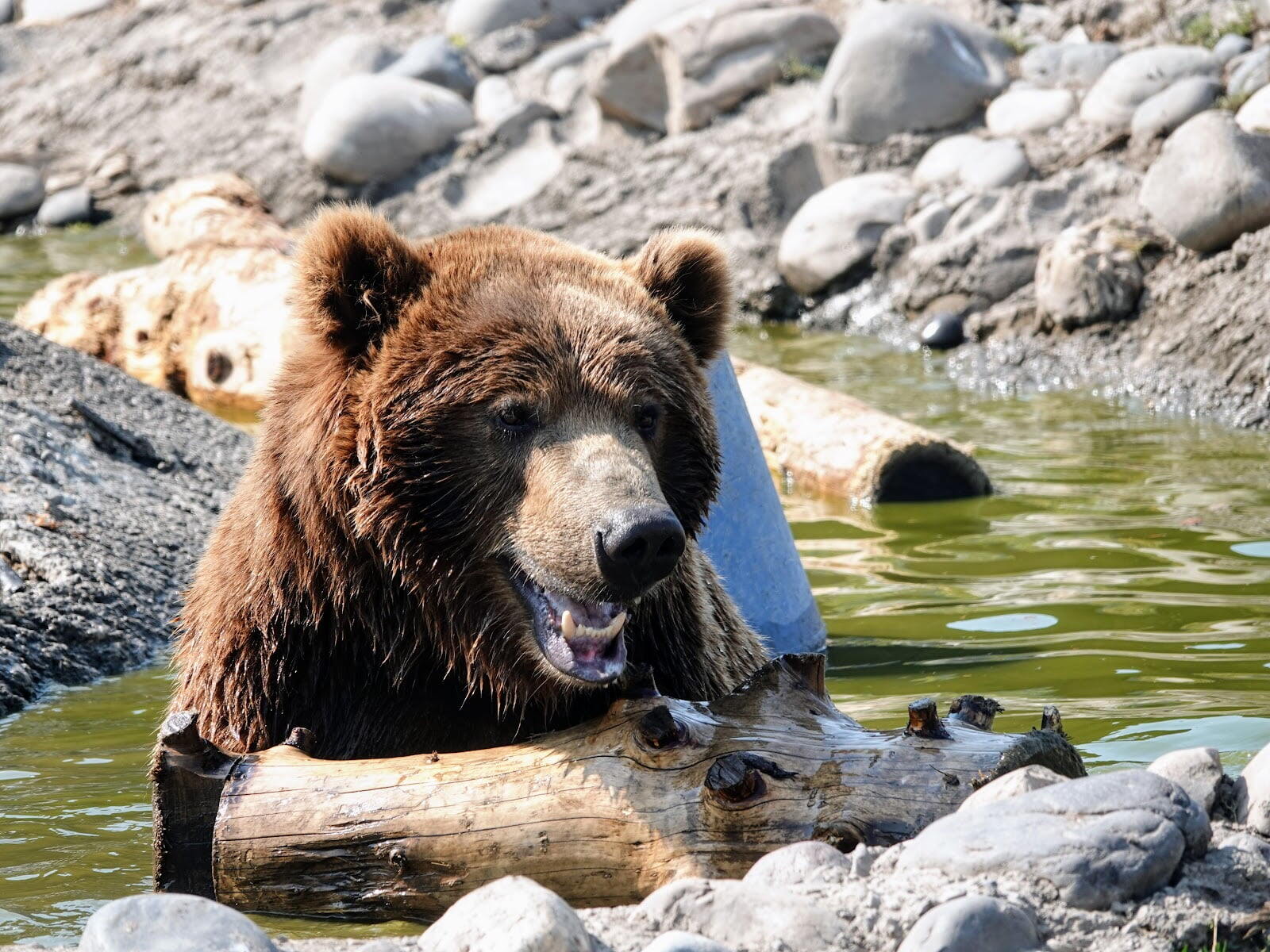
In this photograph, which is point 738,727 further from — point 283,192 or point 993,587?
point 283,192

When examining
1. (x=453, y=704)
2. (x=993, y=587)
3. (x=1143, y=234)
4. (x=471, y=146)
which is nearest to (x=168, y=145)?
(x=471, y=146)

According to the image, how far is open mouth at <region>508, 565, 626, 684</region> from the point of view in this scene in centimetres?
414

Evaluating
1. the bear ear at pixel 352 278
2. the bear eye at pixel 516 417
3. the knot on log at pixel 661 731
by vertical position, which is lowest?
the knot on log at pixel 661 731

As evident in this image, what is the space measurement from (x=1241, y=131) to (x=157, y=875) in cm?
917

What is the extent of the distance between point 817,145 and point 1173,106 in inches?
133

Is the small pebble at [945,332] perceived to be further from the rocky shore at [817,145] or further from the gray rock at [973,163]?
the gray rock at [973,163]

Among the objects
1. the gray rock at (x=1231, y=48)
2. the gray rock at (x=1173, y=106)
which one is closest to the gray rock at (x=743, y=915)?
the gray rock at (x=1173, y=106)

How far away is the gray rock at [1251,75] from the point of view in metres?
12.2

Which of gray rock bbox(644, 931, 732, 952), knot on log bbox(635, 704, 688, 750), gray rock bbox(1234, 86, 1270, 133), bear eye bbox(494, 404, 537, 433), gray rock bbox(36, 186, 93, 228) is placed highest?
bear eye bbox(494, 404, 537, 433)

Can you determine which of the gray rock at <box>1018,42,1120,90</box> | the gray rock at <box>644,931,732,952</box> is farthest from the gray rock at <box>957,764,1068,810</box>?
the gray rock at <box>1018,42,1120,90</box>

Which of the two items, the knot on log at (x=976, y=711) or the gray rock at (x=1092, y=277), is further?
the gray rock at (x=1092, y=277)

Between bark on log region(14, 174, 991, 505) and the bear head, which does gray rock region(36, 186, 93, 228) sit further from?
the bear head

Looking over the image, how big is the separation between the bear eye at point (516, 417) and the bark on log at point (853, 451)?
5.02 meters

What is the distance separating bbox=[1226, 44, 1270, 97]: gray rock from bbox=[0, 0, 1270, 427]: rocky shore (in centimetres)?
3
